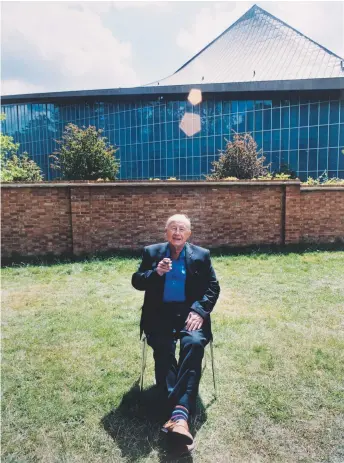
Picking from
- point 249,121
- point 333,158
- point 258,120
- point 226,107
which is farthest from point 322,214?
point 226,107

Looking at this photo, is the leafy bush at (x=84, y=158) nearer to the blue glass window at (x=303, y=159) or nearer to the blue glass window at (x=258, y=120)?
the blue glass window at (x=258, y=120)

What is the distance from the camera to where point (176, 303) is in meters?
2.94

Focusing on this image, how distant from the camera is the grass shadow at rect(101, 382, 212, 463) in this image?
228cm

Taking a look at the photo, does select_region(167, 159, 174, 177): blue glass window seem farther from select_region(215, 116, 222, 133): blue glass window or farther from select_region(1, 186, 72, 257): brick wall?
select_region(1, 186, 72, 257): brick wall

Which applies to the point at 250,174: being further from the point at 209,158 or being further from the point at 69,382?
the point at 69,382

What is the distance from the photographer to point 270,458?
2219 mm

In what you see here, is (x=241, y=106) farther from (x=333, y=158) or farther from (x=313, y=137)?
(x=333, y=158)

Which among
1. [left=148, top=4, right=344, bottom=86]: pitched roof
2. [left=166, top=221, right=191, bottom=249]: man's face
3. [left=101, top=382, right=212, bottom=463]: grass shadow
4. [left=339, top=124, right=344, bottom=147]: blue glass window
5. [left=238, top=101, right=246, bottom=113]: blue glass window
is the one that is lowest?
[left=101, top=382, right=212, bottom=463]: grass shadow

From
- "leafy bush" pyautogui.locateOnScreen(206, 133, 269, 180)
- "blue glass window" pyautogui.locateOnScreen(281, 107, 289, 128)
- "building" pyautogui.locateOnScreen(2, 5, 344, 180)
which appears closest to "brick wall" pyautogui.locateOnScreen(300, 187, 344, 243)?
"leafy bush" pyautogui.locateOnScreen(206, 133, 269, 180)

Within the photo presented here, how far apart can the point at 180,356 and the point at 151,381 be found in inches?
27.1

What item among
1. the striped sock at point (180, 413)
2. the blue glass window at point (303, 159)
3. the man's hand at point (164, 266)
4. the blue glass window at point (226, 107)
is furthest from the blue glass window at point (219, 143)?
the striped sock at point (180, 413)

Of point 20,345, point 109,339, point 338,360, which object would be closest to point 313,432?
point 338,360

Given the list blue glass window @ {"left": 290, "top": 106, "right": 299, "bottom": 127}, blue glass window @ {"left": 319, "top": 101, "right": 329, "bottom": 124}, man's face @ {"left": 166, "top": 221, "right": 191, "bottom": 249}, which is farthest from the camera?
blue glass window @ {"left": 290, "top": 106, "right": 299, "bottom": 127}

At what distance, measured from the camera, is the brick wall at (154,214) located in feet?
27.1
